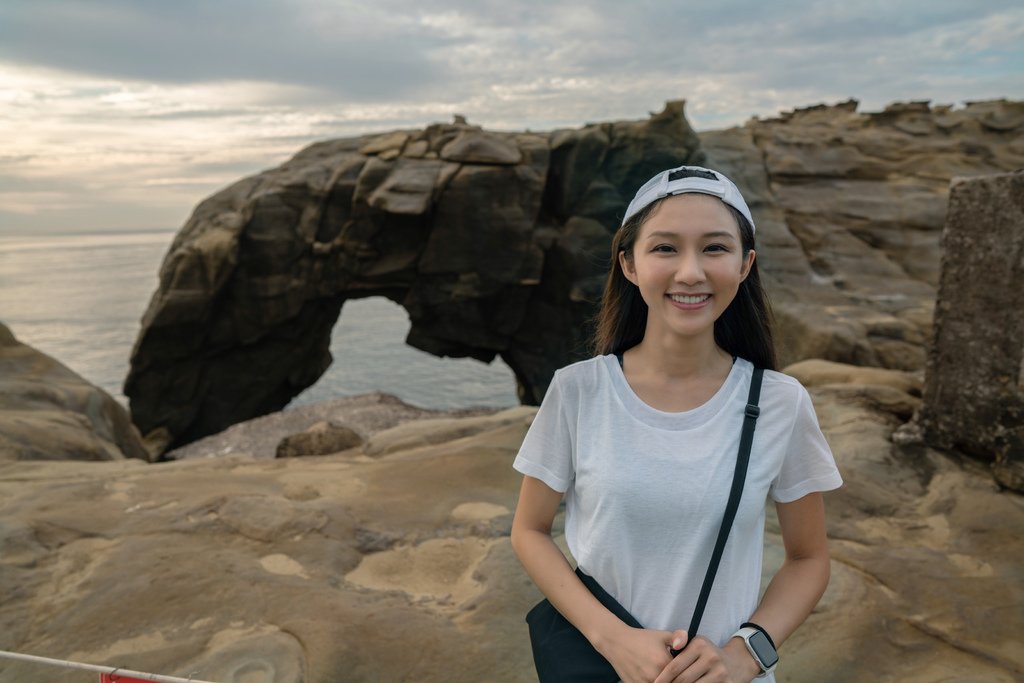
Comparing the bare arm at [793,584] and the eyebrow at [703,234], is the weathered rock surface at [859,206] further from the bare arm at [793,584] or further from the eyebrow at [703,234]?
the eyebrow at [703,234]

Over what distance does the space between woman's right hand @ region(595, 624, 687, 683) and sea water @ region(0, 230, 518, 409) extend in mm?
22229

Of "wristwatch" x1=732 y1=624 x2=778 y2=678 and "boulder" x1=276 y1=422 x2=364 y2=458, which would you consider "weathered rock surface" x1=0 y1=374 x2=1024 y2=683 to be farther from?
"boulder" x1=276 y1=422 x2=364 y2=458

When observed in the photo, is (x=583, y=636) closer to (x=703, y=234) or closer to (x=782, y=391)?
(x=782, y=391)

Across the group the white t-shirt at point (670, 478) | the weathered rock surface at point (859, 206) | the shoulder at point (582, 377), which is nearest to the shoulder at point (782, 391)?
the white t-shirt at point (670, 478)

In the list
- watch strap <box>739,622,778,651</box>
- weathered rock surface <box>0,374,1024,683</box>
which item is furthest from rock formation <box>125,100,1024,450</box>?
watch strap <box>739,622,778,651</box>

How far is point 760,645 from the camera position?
145 cm

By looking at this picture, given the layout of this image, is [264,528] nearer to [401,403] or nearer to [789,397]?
[789,397]

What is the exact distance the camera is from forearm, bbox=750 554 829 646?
1.52m

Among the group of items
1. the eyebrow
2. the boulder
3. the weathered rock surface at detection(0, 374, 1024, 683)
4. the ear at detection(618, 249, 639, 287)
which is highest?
the eyebrow

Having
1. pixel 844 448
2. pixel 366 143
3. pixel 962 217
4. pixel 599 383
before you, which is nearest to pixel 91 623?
pixel 599 383

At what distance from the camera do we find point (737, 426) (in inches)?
59.0

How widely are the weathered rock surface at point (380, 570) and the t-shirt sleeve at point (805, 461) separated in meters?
1.59

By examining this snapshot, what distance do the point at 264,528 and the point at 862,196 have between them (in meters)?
16.1

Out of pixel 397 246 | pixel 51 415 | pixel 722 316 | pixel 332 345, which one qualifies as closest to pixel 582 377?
pixel 722 316
